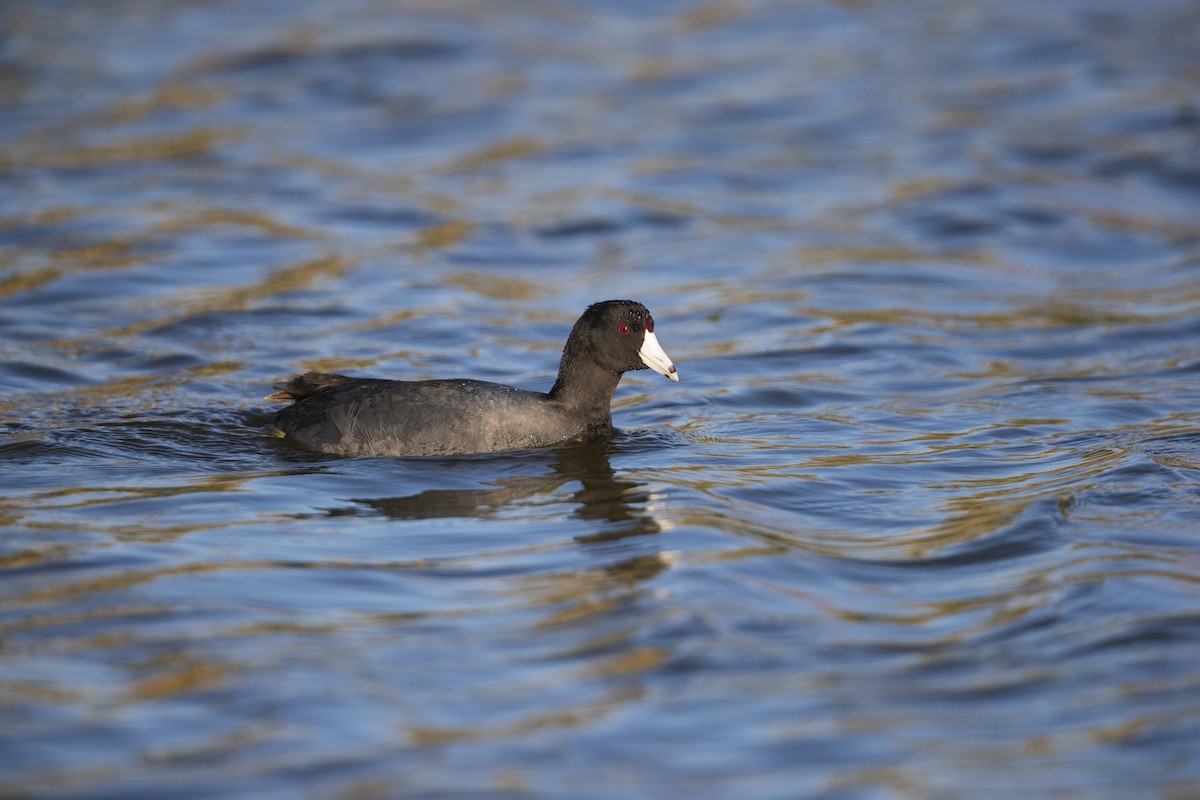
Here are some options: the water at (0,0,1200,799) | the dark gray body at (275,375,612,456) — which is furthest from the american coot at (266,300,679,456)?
the water at (0,0,1200,799)

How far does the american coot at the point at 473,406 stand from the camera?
28.1 feet

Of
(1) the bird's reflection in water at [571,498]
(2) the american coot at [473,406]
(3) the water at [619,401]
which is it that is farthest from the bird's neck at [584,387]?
(3) the water at [619,401]

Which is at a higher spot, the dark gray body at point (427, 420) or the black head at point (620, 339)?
the black head at point (620, 339)

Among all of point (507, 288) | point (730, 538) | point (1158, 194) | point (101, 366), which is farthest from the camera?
point (1158, 194)

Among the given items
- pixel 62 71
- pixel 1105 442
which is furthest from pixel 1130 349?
pixel 62 71

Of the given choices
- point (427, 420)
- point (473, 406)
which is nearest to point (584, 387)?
point (473, 406)

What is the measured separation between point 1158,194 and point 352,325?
8673 mm

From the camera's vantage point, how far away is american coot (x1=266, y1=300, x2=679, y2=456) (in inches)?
337

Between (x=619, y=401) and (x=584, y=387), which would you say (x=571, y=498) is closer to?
(x=584, y=387)

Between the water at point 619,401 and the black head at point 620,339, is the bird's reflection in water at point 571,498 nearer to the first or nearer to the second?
the water at point 619,401

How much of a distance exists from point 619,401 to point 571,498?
2.51 metres

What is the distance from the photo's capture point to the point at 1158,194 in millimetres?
16016

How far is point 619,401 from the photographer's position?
10.6 meters

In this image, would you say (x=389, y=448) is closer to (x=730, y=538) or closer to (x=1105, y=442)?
(x=730, y=538)
